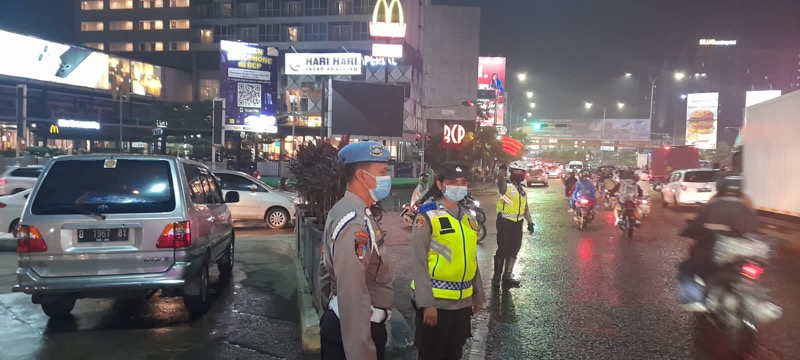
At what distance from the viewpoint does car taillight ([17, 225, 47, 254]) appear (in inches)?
214

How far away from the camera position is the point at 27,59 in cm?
4400

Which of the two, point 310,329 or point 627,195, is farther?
point 627,195

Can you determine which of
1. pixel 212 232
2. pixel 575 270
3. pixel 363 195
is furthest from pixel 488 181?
pixel 363 195

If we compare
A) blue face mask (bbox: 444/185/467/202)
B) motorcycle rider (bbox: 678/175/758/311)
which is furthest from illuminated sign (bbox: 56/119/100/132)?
motorcycle rider (bbox: 678/175/758/311)

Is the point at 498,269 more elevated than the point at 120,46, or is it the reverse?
the point at 120,46

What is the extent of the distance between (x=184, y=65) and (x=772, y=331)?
248ft

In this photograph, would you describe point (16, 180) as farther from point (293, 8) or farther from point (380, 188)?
point (293, 8)

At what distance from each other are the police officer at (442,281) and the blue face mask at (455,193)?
454mm

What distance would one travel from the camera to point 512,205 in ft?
25.2

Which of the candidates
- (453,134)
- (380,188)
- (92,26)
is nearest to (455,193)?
(380,188)

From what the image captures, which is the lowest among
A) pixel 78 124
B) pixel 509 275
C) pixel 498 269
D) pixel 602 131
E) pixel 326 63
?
pixel 509 275

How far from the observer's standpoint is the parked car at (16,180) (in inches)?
530

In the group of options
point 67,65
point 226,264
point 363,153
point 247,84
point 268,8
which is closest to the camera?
point 363,153

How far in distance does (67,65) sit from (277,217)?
144 ft
